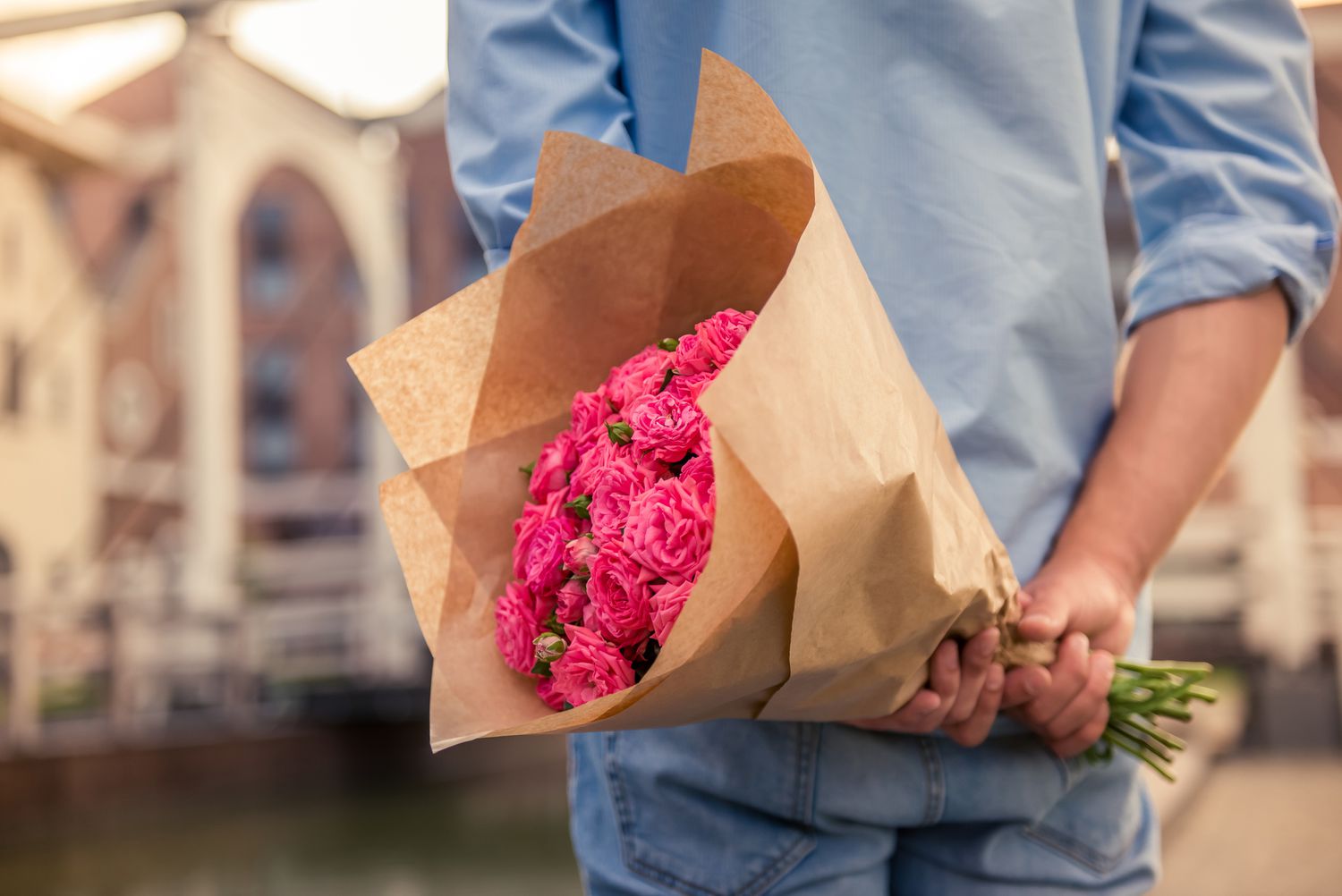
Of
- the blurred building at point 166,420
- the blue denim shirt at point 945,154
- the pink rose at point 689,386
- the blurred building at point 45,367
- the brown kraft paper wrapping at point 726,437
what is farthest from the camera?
the blurred building at point 45,367

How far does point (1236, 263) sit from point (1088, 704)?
0.94 ft

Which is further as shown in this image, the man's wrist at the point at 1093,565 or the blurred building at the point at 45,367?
the blurred building at the point at 45,367

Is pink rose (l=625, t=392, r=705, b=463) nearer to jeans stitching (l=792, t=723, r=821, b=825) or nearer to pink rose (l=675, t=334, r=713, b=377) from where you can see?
pink rose (l=675, t=334, r=713, b=377)

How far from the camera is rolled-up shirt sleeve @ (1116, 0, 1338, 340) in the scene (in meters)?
0.77

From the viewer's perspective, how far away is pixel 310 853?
4.25 m

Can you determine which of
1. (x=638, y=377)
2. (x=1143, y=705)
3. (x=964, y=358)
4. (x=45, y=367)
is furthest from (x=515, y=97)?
(x=45, y=367)

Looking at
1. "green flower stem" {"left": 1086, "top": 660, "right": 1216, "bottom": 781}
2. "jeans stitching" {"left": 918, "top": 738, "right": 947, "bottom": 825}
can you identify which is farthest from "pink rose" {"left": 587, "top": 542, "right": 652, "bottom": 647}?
"green flower stem" {"left": 1086, "top": 660, "right": 1216, "bottom": 781}

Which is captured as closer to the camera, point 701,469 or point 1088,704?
point 701,469

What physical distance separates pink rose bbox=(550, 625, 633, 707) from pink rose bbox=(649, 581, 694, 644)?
0.03 m

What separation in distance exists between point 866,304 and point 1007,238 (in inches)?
7.4

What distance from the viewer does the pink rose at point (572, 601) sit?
60 cm

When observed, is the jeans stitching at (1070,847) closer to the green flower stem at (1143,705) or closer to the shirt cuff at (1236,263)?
the green flower stem at (1143,705)

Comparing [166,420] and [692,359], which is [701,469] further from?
[166,420]

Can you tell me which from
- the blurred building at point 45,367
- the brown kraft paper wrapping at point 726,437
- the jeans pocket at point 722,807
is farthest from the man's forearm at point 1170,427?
the blurred building at point 45,367
